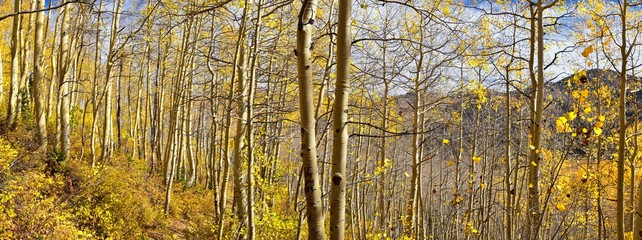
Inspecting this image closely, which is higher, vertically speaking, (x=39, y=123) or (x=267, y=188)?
(x=39, y=123)

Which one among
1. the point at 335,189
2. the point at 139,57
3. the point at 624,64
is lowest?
the point at 335,189

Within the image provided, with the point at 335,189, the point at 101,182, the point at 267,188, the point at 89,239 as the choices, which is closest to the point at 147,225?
the point at 101,182

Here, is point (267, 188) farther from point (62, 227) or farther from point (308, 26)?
point (308, 26)

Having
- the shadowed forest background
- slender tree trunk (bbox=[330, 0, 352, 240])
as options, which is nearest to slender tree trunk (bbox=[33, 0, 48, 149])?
the shadowed forest background

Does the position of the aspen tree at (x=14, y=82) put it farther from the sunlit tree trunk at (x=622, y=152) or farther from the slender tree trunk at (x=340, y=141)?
the sunlit tree trunk at (x=622, y=152)

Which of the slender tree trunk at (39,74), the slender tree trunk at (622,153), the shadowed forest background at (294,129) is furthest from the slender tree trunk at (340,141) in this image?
the slender tree trunk at (39,74)

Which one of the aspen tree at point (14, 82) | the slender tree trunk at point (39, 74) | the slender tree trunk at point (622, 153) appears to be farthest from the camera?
the aspen tree at point (14, 82)

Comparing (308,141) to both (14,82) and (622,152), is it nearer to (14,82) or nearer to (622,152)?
(622,152)

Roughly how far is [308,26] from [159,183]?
38.9 feet

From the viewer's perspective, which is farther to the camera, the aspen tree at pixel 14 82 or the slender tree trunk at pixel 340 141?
the aspen tree at pixel 14 82

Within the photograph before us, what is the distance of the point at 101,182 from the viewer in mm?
9305

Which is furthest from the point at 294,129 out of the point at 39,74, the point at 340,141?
the point at 39,74

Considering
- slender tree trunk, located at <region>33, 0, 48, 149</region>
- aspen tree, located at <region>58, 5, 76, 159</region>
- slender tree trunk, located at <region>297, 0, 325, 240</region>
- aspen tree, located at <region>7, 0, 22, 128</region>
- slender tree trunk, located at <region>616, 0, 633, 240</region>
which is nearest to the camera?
slender tree trunk, located at <region>297, 0, 325, 240</region>

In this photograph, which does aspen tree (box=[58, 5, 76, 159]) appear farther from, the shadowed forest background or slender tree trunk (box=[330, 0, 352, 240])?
slender tree trunk (box=[330, 0, 352, 240])
